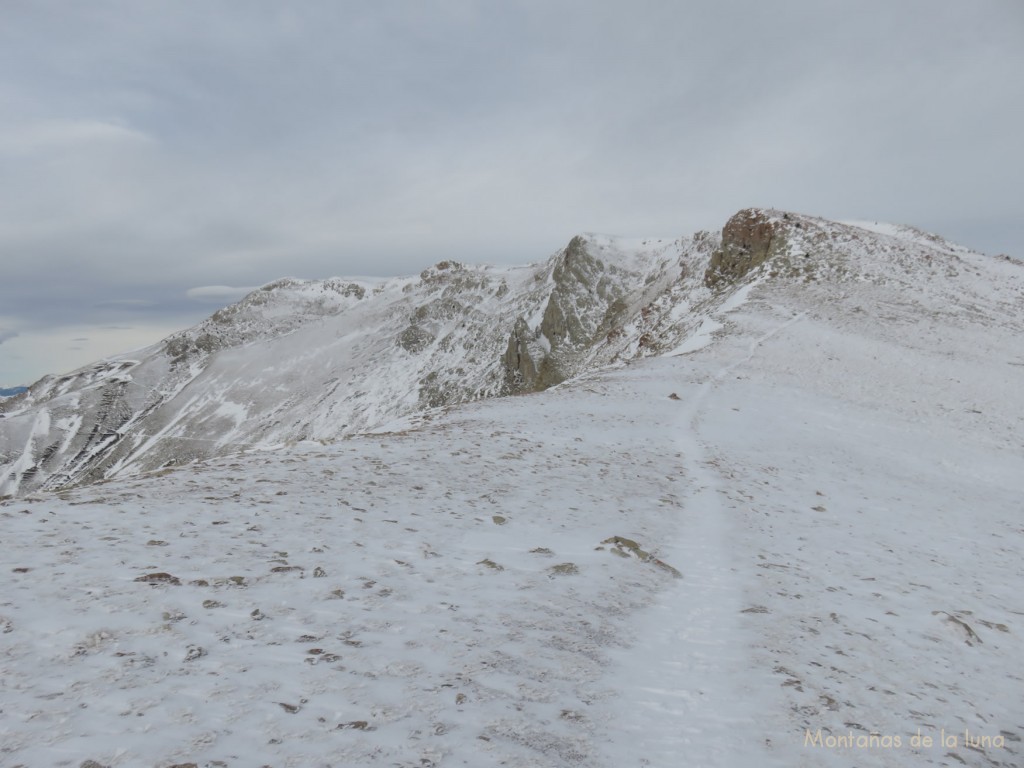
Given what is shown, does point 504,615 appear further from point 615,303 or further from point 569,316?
point 569,316

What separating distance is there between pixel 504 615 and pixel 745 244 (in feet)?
216

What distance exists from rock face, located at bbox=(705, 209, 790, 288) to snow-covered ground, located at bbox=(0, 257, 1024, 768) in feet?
163

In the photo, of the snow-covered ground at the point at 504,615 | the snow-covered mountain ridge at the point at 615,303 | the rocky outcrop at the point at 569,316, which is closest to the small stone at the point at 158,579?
the snow-covered ground at the point at 504,615

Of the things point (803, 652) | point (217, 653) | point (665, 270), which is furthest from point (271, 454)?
point (665, 270)

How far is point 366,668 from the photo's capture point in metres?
5.48

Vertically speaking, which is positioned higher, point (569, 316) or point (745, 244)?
→ point (745, 244)

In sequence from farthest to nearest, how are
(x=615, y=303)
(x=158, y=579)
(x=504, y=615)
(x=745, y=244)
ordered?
(x=615, y=303), (x=745, y=244), (x=504, y=615), (x=158, y=579)

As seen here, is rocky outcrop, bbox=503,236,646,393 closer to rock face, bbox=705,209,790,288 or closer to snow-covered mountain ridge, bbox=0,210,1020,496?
snow-covered mountain ridge, bbox=0,210,1020,496

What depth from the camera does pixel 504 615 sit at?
6992mm

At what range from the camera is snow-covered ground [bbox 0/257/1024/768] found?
15.3 ft

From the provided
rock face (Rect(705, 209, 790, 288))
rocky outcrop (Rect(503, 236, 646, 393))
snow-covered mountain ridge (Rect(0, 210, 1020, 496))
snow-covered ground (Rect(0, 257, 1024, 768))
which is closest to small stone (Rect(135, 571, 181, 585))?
snow-covered ground (Rect(0, 257, 1024, 768))

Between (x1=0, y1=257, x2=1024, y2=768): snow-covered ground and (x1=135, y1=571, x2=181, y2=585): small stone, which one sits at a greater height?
(x1=135, y1=571, x2=181, y2=585): small stone

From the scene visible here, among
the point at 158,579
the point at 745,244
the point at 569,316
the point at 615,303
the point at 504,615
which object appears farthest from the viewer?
the point at 569,316

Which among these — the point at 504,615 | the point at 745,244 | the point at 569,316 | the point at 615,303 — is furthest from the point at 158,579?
the point at 569,316
